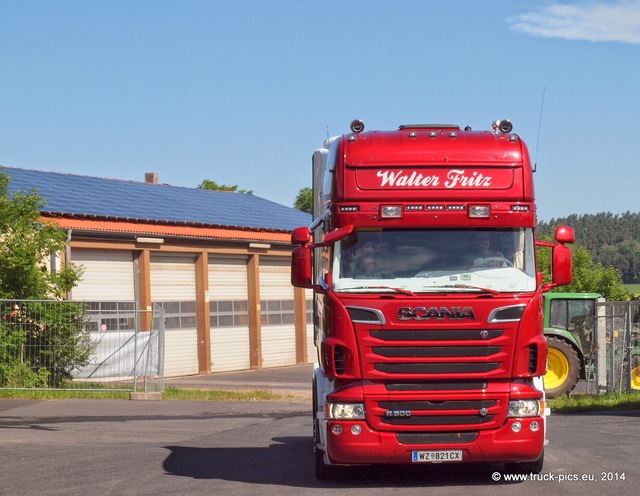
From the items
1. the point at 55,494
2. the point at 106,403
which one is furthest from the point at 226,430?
the point at 55,494

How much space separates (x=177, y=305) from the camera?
34.7 metres

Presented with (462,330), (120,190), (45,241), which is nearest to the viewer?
(462,330)

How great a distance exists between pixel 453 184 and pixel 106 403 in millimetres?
13315

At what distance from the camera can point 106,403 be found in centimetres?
2250

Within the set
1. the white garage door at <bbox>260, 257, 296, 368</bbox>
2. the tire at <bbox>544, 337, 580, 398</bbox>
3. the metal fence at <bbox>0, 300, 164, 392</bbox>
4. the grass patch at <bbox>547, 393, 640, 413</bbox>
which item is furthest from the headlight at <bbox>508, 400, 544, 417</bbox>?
the white garage door at <bbox>260, 257, 296, 368</bbox>

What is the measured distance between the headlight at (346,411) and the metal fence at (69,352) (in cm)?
1397

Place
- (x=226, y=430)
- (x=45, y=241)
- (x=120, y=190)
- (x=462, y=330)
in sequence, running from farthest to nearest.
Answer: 1. (x=120, y=190)
2. (x=45, y=241)
3. (x=226, y=430)
4. (x=462, y=330)

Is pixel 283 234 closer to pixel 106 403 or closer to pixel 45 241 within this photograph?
pixel 45 241

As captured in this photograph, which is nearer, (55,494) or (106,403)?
(55,494)

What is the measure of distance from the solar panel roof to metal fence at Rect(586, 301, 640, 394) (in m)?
14.8

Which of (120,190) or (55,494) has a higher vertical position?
(120,190)

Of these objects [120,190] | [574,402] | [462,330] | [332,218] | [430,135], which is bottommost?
[574,402]

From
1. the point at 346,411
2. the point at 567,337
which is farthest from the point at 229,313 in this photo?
the point at 346,411

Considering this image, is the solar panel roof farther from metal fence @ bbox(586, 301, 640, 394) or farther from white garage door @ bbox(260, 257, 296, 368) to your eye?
metal fence @ bbox(586, 301, 640, 394)
